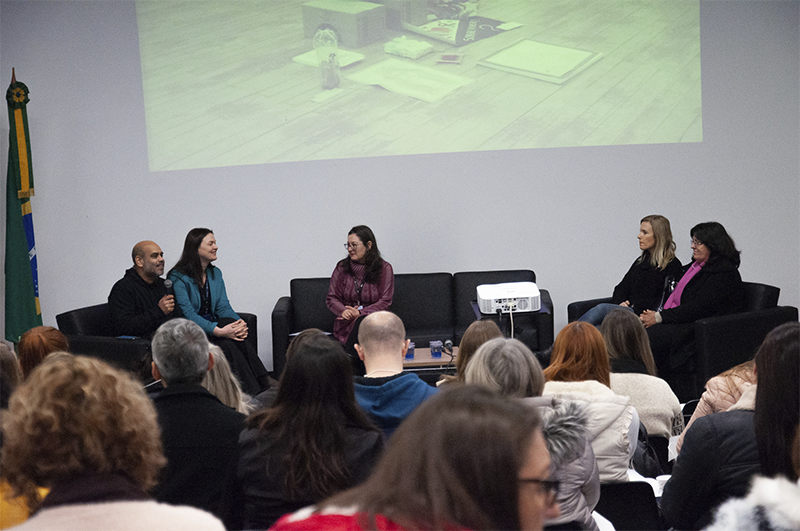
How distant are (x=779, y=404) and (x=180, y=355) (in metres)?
1.50

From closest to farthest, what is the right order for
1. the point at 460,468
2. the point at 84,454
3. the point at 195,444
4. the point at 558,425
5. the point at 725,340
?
the point at 460,468
the point at 84,454
the point at 558,425
the point at 195,444
the point at 725,340

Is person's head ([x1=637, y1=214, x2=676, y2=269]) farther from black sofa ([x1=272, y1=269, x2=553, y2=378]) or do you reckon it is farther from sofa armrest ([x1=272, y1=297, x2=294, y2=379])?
sofa armrest ([x1=272, y1=297, x2=294, y2=379])

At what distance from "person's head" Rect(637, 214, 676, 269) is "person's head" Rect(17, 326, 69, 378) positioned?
3.57 meters

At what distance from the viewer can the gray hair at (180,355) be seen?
2016 mm

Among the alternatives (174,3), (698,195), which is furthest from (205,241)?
(698,195)

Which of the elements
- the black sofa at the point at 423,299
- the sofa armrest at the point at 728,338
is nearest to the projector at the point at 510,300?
the sofa armrest at the point at 728,338

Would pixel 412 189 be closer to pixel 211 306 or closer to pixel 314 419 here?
pixel 211 306

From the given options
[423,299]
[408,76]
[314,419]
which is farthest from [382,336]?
[408,76]

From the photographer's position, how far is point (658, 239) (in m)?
4.72

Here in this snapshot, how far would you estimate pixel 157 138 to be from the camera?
17.7 ft

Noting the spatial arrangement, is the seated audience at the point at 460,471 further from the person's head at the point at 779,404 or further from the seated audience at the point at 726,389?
the seated audience at the point at 726,389

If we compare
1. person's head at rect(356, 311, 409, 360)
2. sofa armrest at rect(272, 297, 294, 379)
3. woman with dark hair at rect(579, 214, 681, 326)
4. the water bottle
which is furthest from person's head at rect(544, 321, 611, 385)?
the water bottle

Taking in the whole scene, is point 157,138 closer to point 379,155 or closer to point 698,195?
point 379,155

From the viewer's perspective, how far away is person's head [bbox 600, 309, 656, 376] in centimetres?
281
